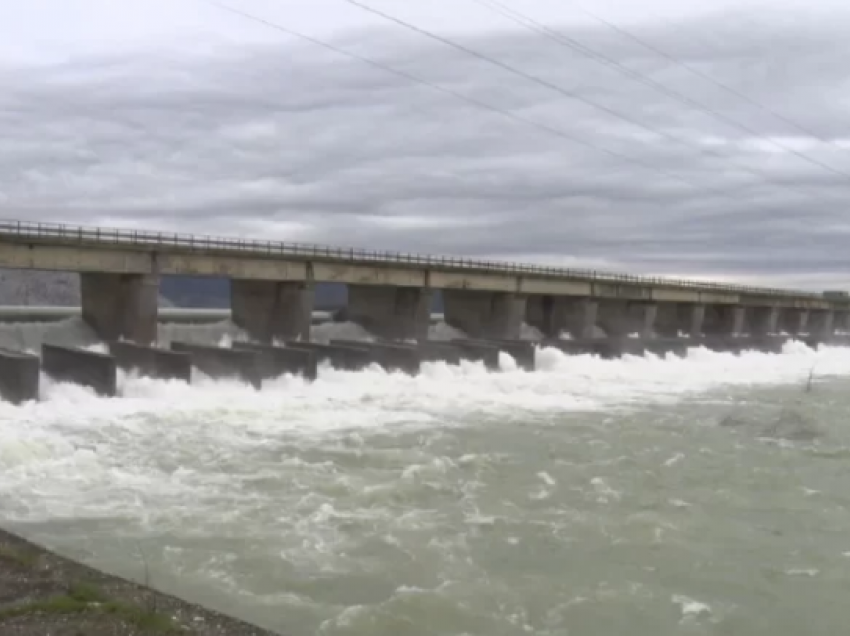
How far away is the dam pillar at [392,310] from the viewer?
1655 inches

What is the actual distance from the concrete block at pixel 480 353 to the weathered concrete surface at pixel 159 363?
42.3 ft

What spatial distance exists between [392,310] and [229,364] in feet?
55.2

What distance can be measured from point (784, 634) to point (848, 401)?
1028 inches

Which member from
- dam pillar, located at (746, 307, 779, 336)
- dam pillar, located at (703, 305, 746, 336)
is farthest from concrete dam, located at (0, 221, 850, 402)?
dam pillar, located at (746, 307, 779, 336)

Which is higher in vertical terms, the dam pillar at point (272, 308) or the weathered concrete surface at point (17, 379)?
the dam pillar at point (272, 308)

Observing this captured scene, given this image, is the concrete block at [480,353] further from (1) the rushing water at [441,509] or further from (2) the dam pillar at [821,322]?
(2) the dam pillar at [821,322]

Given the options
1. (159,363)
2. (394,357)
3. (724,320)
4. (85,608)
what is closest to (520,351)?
(394,357)

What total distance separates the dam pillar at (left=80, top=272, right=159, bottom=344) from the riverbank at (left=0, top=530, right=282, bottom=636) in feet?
76.5

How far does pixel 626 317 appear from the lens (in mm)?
58938

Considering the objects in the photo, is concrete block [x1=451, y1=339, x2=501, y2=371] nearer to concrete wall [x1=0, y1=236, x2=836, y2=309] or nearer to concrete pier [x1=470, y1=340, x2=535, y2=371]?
concrete pier [x1=470, y1=340, x2=535, y2=371]

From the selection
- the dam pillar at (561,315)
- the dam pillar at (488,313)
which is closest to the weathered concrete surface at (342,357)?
the dam pillar at (488,313)

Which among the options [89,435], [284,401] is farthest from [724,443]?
[89,435]

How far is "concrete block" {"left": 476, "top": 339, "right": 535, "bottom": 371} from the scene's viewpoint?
3778cm

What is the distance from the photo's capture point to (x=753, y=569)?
10289mm
